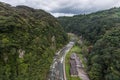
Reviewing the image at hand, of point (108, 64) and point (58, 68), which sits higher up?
point (108, 64)

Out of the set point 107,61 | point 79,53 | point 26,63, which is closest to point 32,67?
point 26,63

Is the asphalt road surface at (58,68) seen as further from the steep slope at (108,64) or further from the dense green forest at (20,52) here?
the steep slope at (108,64)

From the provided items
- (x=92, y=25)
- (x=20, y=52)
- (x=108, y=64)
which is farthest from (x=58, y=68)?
(x=92, y=25)

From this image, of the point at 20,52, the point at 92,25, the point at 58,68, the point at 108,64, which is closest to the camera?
the point at 20,52

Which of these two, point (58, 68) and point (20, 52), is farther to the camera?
point (58, 68)

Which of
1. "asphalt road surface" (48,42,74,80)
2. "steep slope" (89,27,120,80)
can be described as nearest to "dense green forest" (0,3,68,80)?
"asphalt road surface" (48,42,74,80)

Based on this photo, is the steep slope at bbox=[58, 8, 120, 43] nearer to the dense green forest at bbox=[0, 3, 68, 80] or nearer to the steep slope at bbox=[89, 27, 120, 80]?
the steep slope at bbox=[89, 27, 120, 80]

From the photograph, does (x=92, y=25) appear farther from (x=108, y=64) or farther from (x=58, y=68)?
(x=108, y=64)

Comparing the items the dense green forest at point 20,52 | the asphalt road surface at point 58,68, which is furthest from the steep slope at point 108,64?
the dense green forest at point 20,52

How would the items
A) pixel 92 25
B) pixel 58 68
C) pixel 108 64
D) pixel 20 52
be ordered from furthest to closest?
pixel 92 25 → pixel 58 68 → pixel 108 64 → pixel 20 52

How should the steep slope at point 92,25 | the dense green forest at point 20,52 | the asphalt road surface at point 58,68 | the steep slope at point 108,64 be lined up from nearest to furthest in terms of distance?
the dense green forest at point 20,52 → the steep slope at point 108,64 → the asphalt road surface at point 58,68 → the steep slope at point 92,25

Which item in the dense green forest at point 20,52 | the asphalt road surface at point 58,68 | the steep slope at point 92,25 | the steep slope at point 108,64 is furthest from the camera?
the steep slope at point 92,25
